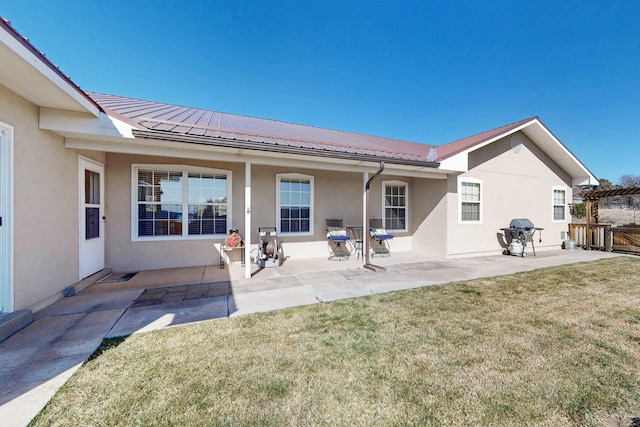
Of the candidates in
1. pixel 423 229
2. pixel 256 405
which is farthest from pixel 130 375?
pixel 423 229

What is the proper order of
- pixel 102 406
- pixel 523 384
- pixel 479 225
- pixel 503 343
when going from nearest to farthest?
pixel 102 406
pixel 523 384
pixel 503 343
pixel 479 225

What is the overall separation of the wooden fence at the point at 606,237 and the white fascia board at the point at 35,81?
1592 cm

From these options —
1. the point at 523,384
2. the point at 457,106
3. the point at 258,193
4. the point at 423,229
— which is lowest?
the point at 523,384

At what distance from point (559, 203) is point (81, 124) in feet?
50.6

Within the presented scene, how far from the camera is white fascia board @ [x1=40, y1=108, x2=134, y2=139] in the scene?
3686mm

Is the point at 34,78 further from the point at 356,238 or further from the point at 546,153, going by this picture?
the point at 546,153

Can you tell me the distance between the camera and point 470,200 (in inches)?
314

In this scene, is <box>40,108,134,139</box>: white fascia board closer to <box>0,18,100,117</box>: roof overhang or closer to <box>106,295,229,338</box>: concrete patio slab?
<box>0,18,100,117</box>: roof overhang

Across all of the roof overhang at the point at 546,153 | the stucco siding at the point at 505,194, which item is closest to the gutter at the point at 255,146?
the roof overhang at the point at 546,153

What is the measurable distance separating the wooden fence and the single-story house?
2.69 ft

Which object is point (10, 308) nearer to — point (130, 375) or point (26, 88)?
point (130, 375)

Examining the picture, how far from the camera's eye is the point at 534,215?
924 cm

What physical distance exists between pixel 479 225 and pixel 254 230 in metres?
7.51

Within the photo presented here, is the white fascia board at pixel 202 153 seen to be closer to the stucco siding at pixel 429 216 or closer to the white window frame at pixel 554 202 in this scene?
the stucco siding at pixel 429 216
